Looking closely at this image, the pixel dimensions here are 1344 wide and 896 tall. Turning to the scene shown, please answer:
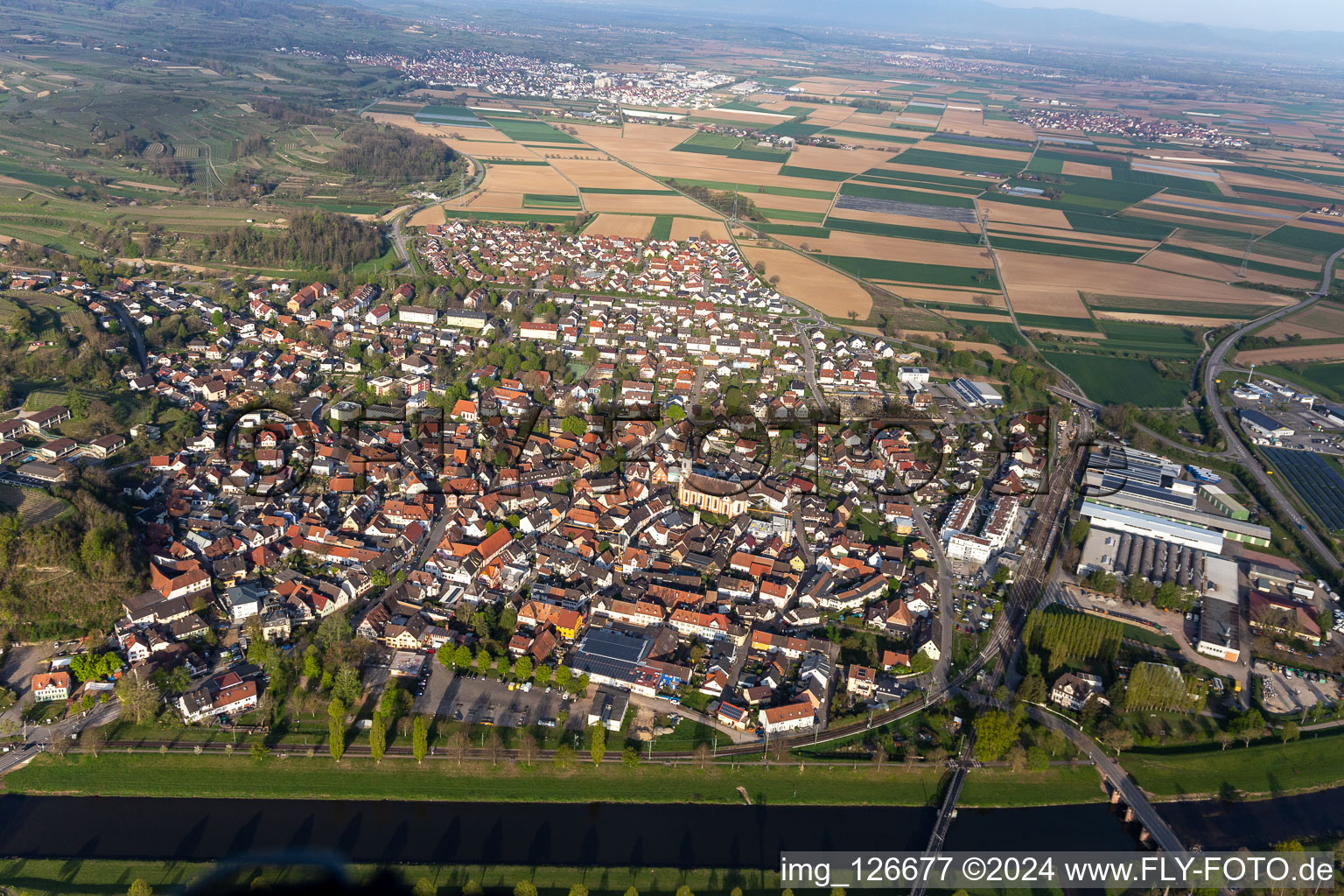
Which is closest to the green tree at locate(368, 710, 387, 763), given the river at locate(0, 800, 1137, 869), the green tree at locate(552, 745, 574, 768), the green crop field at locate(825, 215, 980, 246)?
the river at locate(0, 800, 1137, 869)

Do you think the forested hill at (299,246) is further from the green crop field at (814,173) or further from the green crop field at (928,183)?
the green crop field at (928,183)

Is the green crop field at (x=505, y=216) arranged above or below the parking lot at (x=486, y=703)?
above

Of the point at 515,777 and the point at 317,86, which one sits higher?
the point at 317,86

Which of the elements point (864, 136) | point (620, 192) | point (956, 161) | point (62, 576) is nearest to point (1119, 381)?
point (620, 192)

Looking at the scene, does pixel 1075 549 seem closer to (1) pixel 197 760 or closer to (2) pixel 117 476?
(1) pixel 197 760

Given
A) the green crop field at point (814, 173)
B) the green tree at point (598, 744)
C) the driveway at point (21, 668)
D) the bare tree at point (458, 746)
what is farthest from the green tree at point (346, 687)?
the green crop field at point (814, 173)

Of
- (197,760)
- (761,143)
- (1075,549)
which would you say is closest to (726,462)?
(1075,549)
